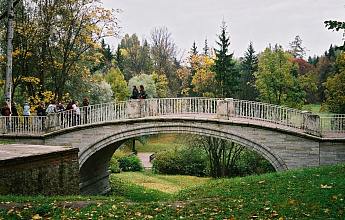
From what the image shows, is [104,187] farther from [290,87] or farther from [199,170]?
[290,87]

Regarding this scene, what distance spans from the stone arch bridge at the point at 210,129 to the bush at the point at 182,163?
33.8 feet

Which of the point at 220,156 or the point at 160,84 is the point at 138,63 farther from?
the point at 220,156

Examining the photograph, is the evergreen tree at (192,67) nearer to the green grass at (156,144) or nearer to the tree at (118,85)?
the green grass at (156,144)

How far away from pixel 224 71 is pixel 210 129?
1501 centimetres

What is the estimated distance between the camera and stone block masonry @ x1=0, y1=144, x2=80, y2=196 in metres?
7.98

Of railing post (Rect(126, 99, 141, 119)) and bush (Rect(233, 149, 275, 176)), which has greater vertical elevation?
railing post (Rect(126, 99, 141, 119))

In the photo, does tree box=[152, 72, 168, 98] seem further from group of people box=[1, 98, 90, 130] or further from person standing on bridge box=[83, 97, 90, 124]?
group of people box=[1, 98, 90, 130]

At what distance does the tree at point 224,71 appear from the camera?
2691cm

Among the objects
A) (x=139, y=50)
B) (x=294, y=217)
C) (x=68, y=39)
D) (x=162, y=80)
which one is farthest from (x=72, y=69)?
(x=139, y=50)

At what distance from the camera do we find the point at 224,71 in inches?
1083

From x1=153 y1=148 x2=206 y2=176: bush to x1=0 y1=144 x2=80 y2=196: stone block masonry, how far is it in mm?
15702

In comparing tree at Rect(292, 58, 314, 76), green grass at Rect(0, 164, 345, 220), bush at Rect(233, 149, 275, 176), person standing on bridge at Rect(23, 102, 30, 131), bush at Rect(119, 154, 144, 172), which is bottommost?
bush at Rect(119, 154, 144, 172)

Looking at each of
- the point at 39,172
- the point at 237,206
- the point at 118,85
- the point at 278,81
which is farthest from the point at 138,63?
the point at 237,206

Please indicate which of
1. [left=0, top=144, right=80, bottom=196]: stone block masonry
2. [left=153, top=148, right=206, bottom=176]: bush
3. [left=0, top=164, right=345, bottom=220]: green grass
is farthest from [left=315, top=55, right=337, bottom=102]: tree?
[left=0, top=144, right=80, bottom=196]: stone block masonry
